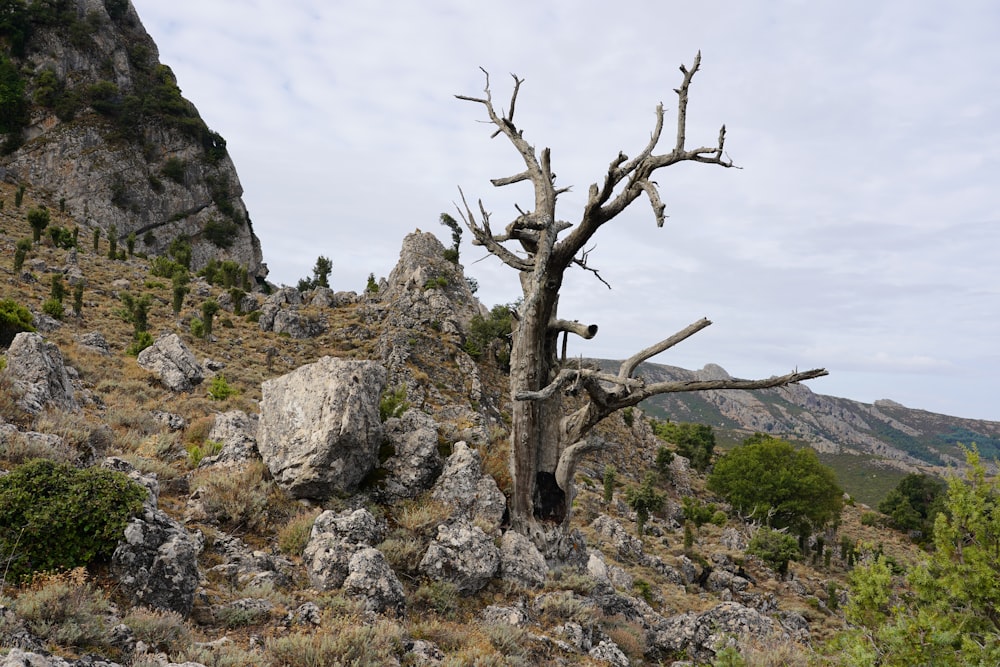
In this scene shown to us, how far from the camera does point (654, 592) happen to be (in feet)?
58.0

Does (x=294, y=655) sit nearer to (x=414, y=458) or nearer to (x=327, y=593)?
(x=327, y=593)

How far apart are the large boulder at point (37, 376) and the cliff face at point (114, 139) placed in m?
63.2

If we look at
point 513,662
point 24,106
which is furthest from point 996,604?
point 24,106

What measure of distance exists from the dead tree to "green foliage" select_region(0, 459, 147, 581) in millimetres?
6910

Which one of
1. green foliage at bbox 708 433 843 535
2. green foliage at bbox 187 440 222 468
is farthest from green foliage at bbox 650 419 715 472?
green foliage at bbox 187 440 222 468

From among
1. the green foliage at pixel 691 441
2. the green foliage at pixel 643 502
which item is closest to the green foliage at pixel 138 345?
the green foliage at pixel 643 502

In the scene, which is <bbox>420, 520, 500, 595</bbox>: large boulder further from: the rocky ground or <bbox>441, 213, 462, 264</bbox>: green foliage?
<bbox>441, 213, 462, 264</bbox>: green foliage

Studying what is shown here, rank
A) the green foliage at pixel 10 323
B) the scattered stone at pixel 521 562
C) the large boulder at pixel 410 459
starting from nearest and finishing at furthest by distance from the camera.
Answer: the scattered stone at pixel 521 562
the large boulder at pixel 410 459
the green foliage at pixel 10 323

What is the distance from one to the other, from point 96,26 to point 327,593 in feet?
371

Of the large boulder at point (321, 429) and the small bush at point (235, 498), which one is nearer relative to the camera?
the small bush at point (235, 498)

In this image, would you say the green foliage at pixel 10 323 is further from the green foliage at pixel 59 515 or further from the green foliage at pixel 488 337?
the green foliage at pixel 488 337

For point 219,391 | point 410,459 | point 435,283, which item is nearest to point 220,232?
point 435,283

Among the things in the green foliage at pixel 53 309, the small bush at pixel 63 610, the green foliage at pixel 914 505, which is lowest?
the green foliage at pixel 914 505

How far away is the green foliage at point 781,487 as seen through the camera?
4469 centimetres
